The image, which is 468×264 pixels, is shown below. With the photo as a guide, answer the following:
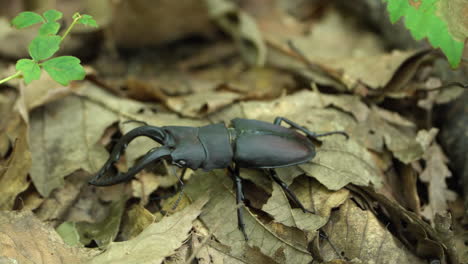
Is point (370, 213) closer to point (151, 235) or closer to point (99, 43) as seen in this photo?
point (151, 235)

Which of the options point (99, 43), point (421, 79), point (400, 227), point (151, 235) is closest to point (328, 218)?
point (400, 227)

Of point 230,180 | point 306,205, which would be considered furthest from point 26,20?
point 306,205

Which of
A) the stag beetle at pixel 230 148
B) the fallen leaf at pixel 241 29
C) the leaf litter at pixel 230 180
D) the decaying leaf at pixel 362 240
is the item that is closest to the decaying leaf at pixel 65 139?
the leaf litter at pixel 230 180

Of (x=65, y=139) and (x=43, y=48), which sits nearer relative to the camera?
(x=43, y=48)

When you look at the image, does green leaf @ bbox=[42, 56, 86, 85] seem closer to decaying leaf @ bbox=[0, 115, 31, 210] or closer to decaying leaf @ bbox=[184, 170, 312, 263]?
decaying leaf @ bbox=[0, 115, 31, 210]

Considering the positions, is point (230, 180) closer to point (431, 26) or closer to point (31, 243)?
point (31, 243)

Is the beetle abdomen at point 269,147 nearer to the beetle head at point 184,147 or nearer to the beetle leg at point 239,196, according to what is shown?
the beetle leg at point 239,196

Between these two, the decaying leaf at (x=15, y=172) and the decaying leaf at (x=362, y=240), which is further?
the decaying leaf at (x=15, y=172)
